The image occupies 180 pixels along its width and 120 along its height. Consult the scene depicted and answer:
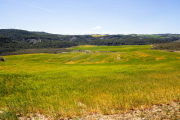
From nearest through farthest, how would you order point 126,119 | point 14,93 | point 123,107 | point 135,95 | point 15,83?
point 126,119 < point 123,107 < point 135,95 < point 14,93 < point 15,83

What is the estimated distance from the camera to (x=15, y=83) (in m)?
12.2

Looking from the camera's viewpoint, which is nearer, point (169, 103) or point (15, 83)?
point (169, 103)

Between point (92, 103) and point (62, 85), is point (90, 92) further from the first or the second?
point (62, 85)

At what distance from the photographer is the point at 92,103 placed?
8508 millimetres

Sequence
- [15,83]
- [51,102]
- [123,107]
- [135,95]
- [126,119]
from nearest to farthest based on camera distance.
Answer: [126,119] < [123,107] < [51,102] < [135,95] < [15,83]

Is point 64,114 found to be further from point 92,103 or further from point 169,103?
point 169,103

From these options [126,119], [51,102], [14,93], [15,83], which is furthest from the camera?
[15,83]

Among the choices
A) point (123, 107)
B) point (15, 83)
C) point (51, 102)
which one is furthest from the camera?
point (15, 83)

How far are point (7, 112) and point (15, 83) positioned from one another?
6011 millimetres

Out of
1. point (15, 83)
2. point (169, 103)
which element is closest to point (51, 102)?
point (15, 83)

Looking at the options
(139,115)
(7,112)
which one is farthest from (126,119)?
(7,112)

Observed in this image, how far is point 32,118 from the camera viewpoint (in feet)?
23.4

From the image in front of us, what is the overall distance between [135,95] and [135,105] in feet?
5.00

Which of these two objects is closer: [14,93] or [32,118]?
[32,118]
